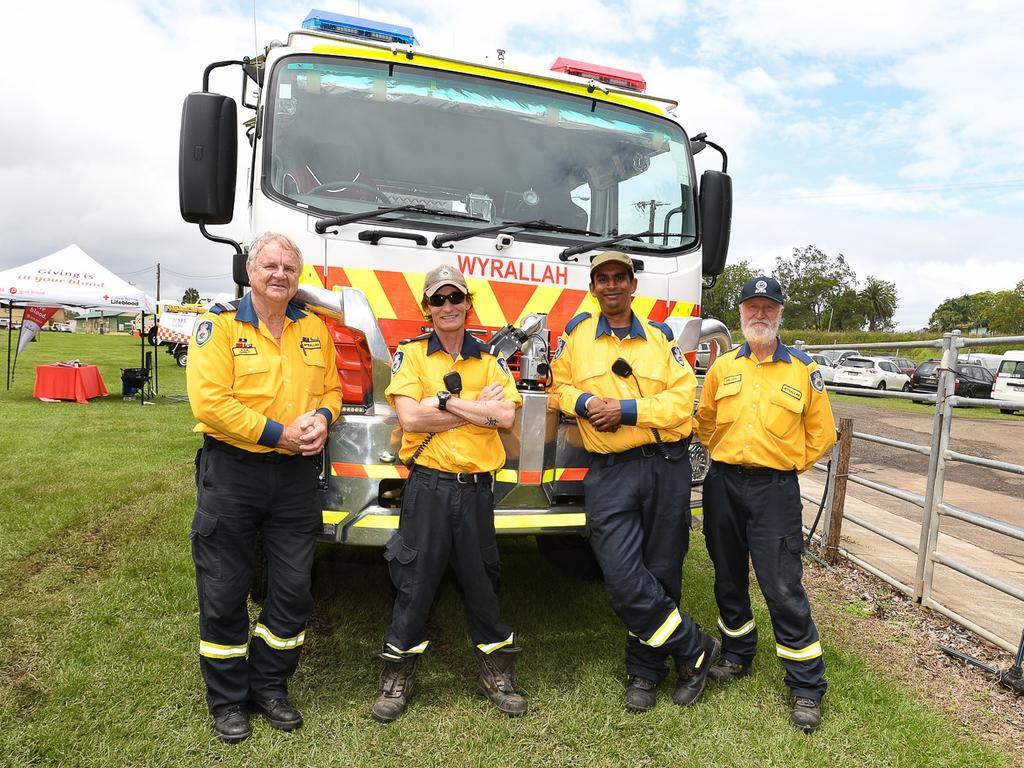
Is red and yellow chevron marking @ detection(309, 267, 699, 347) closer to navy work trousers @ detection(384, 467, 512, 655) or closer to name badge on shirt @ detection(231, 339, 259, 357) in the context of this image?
name badge on shirt @ detection(231, 339, 259, 357)

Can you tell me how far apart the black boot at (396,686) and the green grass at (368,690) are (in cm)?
6

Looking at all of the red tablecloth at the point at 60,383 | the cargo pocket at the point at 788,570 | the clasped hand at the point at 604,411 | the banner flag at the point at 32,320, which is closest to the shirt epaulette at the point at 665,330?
the clasped hand at the point at 604,411

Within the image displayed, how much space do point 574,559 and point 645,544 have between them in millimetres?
1709

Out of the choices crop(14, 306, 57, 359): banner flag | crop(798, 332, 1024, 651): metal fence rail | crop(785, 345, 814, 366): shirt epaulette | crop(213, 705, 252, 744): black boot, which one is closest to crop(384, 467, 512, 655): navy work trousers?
crop(213, 705, 252, 744): black boot

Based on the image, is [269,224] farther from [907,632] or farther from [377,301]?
[907,632]

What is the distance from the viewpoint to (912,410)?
66.4 feet

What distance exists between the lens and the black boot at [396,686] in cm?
310

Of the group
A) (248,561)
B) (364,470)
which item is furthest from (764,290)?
(248,561)

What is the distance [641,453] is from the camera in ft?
10.5

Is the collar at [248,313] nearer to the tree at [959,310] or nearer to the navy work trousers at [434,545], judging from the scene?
the navy work trousers at [434,545]

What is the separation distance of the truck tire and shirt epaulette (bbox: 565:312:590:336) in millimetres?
1590

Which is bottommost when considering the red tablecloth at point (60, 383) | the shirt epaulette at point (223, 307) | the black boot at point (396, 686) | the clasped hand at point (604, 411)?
the red tablecloth at point (60, 383)

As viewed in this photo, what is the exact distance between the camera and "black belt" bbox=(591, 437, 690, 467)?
10.5 feet

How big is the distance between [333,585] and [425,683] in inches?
56.7
